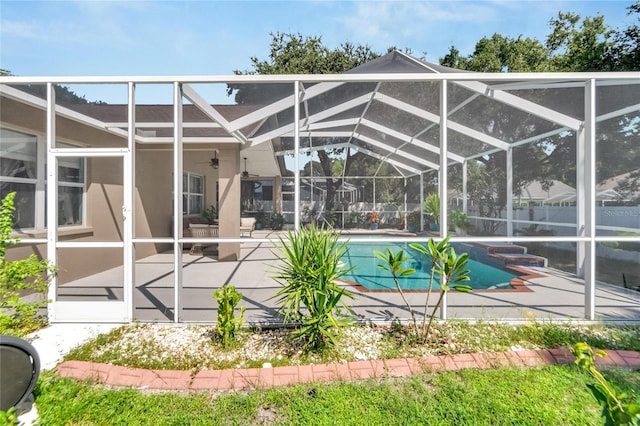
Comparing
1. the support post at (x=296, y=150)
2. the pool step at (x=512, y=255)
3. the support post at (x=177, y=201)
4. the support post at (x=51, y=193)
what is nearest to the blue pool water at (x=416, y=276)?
the pool step at (x=512, y=255)

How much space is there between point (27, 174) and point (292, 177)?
13.0 ft

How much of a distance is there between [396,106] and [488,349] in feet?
15.3

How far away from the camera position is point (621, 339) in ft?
10.4

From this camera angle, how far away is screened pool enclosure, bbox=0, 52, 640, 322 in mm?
Answer: 3807

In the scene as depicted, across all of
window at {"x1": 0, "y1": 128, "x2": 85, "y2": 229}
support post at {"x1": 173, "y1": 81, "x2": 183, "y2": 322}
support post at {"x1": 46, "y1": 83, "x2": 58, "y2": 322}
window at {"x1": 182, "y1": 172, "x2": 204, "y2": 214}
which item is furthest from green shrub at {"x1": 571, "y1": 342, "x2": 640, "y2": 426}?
window at {"x1": 182, "y1": 172, "x2": 204, "y2": 214}

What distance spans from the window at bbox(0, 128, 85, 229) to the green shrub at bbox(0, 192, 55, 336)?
60 cm

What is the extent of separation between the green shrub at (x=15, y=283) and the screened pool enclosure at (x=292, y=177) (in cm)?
21

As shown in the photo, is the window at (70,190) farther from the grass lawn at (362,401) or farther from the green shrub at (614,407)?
the green shrub at (614,407)

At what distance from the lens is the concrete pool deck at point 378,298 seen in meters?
3.89

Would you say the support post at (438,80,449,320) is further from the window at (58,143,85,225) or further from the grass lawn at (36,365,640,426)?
the window at (58,143,85,225)

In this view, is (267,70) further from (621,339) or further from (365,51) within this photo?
(621,339)

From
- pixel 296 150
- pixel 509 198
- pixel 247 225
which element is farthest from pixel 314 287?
pixel 509 198

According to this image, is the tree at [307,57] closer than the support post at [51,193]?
No

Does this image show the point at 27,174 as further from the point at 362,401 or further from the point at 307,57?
the point at 307,57
